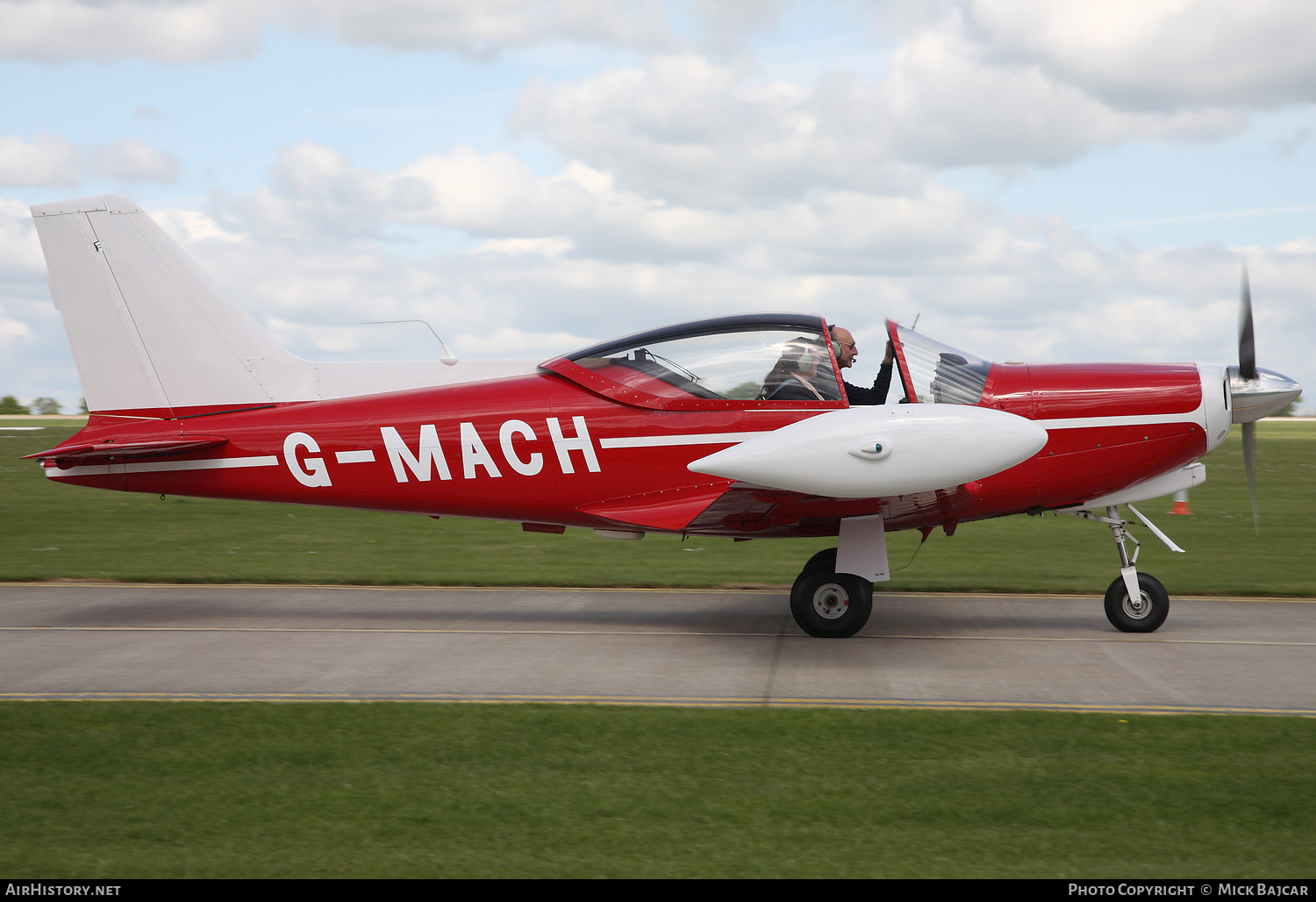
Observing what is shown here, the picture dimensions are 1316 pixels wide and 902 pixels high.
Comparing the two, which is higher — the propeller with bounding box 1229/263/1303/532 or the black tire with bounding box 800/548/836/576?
the propeller with bounding box 1229/263/1303/532

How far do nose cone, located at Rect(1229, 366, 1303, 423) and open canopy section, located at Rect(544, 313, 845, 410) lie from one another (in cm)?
307

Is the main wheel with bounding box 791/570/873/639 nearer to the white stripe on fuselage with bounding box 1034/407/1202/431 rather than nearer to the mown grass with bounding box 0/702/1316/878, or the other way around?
the white stripe on fuselage with bounding box 1034/407/1202/431

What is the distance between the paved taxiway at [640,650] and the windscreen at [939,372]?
191 cm

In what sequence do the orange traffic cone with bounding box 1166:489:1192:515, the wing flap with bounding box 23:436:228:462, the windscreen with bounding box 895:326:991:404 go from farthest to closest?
the orange traffic cone with bounding box 1166:489:1192:515 → the wing flap with bounding box 23:436:228:462 → the windscreen with bounding box 895:326:991:404

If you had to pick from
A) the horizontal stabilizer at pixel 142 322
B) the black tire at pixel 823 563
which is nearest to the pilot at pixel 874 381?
the black tire at pixel 823 563

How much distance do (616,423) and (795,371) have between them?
4.81 feet

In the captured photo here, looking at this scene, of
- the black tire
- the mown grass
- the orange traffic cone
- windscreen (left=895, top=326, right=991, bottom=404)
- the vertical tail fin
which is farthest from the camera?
the orange traffic cone

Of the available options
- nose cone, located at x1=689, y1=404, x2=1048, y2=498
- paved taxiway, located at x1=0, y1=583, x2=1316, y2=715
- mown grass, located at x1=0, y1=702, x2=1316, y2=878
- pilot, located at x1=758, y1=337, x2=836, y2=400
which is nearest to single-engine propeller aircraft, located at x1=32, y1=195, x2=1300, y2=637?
pilot, located at x1=758, y1=337, x2=836, y2=400

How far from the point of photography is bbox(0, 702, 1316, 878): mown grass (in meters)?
4.13

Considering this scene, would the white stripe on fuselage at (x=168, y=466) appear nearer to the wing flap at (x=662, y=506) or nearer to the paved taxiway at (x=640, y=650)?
the paved taxiway at (x=640, y=650)

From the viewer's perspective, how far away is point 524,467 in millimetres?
8648

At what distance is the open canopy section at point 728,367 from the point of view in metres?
8.26

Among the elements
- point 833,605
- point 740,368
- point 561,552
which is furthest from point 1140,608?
point 561,552
